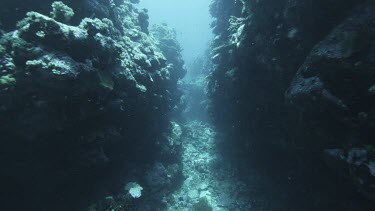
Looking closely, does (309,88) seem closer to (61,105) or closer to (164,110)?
(61,105)

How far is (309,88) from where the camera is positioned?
6984mm

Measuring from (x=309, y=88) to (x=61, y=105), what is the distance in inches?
254

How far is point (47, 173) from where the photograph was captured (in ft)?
26.3

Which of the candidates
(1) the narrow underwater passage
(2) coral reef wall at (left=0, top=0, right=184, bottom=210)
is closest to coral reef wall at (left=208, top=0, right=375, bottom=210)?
(1) the narrow underwater passage

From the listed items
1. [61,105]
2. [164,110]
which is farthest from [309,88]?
[164,110]

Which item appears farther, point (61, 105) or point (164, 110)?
point (164, 110)

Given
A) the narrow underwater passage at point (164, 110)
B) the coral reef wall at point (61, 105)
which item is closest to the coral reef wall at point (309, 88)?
the narrow underwater passage at point (164, 110)

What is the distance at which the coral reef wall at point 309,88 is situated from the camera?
20.3 feet

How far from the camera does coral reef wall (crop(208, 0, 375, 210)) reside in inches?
243

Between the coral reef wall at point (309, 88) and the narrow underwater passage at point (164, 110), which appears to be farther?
the narrow underwater passage at point (164, 110)

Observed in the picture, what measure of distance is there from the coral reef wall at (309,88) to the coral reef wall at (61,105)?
4.57m

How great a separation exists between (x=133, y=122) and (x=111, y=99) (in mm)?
1956

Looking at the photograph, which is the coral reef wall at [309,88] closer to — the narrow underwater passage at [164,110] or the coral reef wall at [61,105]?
the narrow underwater passage at [164,110]

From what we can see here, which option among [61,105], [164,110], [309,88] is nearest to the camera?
[309,88]
